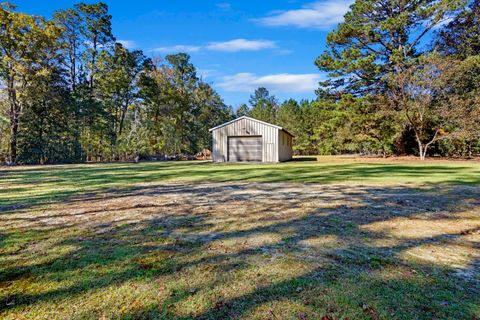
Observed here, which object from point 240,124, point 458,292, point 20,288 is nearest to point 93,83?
point 240,124

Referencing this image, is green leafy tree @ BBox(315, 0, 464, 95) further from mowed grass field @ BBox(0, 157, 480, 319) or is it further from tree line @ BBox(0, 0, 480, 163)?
mowed grass field @ BBox(0, 157, 480, 319)

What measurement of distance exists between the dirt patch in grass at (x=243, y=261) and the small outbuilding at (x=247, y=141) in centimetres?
1491

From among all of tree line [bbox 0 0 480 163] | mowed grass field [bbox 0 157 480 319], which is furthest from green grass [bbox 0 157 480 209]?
tree line [bbox 0 0 480 163]

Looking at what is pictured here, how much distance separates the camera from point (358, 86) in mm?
21672

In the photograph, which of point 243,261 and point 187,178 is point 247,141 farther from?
point 243,261

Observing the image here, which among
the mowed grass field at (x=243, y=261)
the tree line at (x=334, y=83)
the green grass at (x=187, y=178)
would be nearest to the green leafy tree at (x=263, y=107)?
the tree line at (x=334, y=83)

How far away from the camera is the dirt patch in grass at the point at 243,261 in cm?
186

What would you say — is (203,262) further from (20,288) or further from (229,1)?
(229,1)

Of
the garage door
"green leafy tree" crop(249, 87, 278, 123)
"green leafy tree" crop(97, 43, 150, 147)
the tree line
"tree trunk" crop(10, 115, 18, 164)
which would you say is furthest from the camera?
"green leafy tree" crop(249, 87, 278, 123)

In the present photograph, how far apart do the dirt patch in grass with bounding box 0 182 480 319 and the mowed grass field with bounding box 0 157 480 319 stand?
0.01m

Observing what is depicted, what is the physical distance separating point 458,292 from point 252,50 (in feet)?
89.0

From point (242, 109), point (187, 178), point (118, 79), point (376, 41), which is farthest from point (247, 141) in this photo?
point (242, 109)

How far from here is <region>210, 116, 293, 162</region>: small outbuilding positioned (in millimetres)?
19656

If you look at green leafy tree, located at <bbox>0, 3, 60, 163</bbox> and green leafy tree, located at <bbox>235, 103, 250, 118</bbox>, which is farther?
green leafy tree, located at <bbox>235, 103, 250, 118</bbox>
